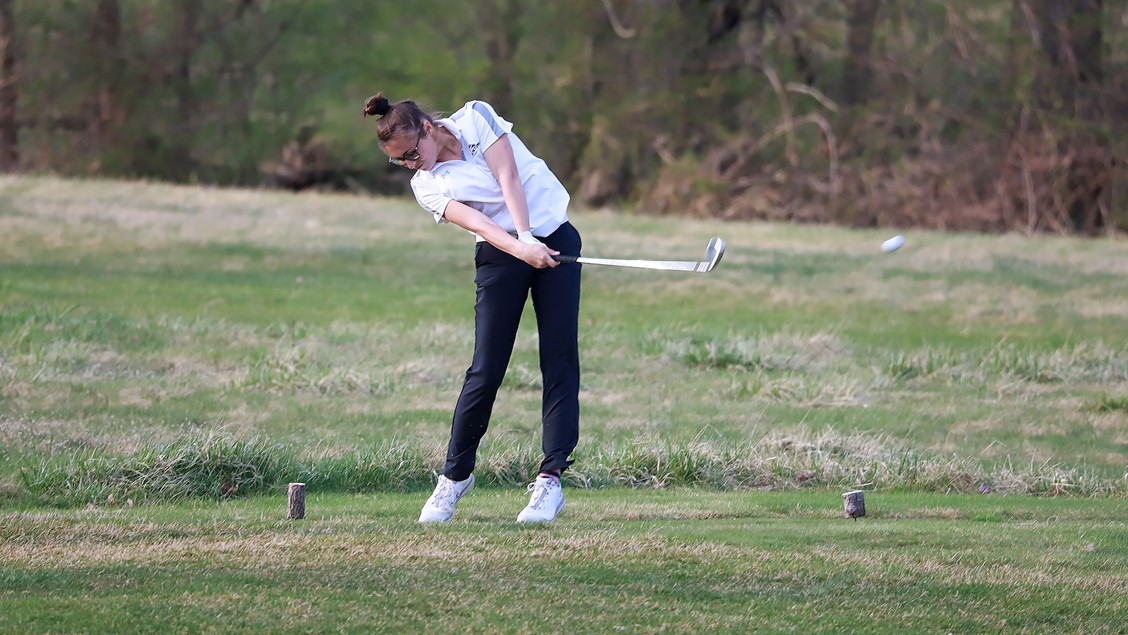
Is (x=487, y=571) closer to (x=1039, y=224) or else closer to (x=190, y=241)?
(x=190, y=241)

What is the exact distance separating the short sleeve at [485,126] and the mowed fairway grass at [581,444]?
1.78 meters

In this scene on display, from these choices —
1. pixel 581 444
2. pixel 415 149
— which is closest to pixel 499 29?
pixel 581 444

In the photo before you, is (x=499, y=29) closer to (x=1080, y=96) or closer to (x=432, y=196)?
(x=1080, y=96)

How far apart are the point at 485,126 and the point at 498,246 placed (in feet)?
1.90

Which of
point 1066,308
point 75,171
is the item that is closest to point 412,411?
point 1066,308

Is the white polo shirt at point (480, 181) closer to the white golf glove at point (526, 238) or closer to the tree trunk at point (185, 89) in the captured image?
the white golf glove at point (526, 238)

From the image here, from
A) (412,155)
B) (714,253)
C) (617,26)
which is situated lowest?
(714,253)

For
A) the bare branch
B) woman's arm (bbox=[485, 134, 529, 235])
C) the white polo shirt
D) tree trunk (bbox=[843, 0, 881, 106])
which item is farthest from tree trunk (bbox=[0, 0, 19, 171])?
woman's arm (bbox=[485, 134, 529, 235])

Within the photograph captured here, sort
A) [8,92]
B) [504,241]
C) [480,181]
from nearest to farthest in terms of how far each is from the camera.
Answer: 1. [504,241]
2. [480,181]
3. [8,92]

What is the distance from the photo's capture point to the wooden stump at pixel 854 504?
25.3 ft

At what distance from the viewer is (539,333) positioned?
7180 millimetres

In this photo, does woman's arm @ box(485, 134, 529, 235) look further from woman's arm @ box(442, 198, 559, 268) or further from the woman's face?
the woman's face

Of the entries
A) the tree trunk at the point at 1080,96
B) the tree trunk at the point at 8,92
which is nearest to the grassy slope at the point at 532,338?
the tree trunk at the point at 1080,96

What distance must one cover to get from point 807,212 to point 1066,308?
16780 millimetres
